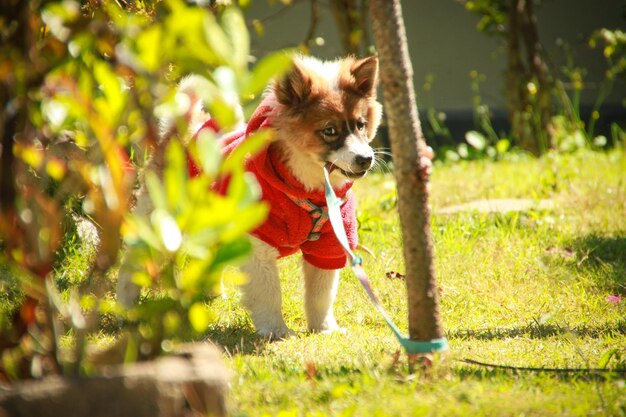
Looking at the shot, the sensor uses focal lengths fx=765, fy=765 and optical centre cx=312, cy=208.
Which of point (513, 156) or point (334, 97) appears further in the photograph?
point (513, 156)

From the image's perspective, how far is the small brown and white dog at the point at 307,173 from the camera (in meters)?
3.26

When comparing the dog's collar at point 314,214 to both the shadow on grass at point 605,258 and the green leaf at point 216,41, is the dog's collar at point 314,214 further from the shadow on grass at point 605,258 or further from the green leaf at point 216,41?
the green leaf at point 216,41

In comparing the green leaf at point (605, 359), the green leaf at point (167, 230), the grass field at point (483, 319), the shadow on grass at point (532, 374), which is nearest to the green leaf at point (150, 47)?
the green leaf at point (167, 230)

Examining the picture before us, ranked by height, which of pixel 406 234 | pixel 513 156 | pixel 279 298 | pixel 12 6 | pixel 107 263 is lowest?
pixel 513 156

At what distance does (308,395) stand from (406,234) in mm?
549

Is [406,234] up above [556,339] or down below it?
above

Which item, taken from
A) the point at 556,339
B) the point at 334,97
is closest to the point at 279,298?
the point at 334,97

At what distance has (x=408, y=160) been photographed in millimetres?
2230

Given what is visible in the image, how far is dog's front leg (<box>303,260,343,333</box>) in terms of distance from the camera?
3.41m

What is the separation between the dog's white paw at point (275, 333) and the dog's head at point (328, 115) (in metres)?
0.72

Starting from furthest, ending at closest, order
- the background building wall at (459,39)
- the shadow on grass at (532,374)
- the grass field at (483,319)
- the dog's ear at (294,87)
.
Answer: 1. the background building wall at (459,39)
2. the dog's ear at (294,87)
3. the shadow on grass at (532,374)
4. the grass field at (483,319)

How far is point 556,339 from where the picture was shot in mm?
2977

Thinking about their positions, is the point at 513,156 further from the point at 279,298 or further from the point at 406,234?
the point at 406,234

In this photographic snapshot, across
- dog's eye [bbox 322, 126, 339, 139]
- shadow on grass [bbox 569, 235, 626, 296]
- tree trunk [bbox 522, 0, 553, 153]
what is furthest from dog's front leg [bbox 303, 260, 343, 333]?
tree trunk [bbox 522, 0, 553, 153]
